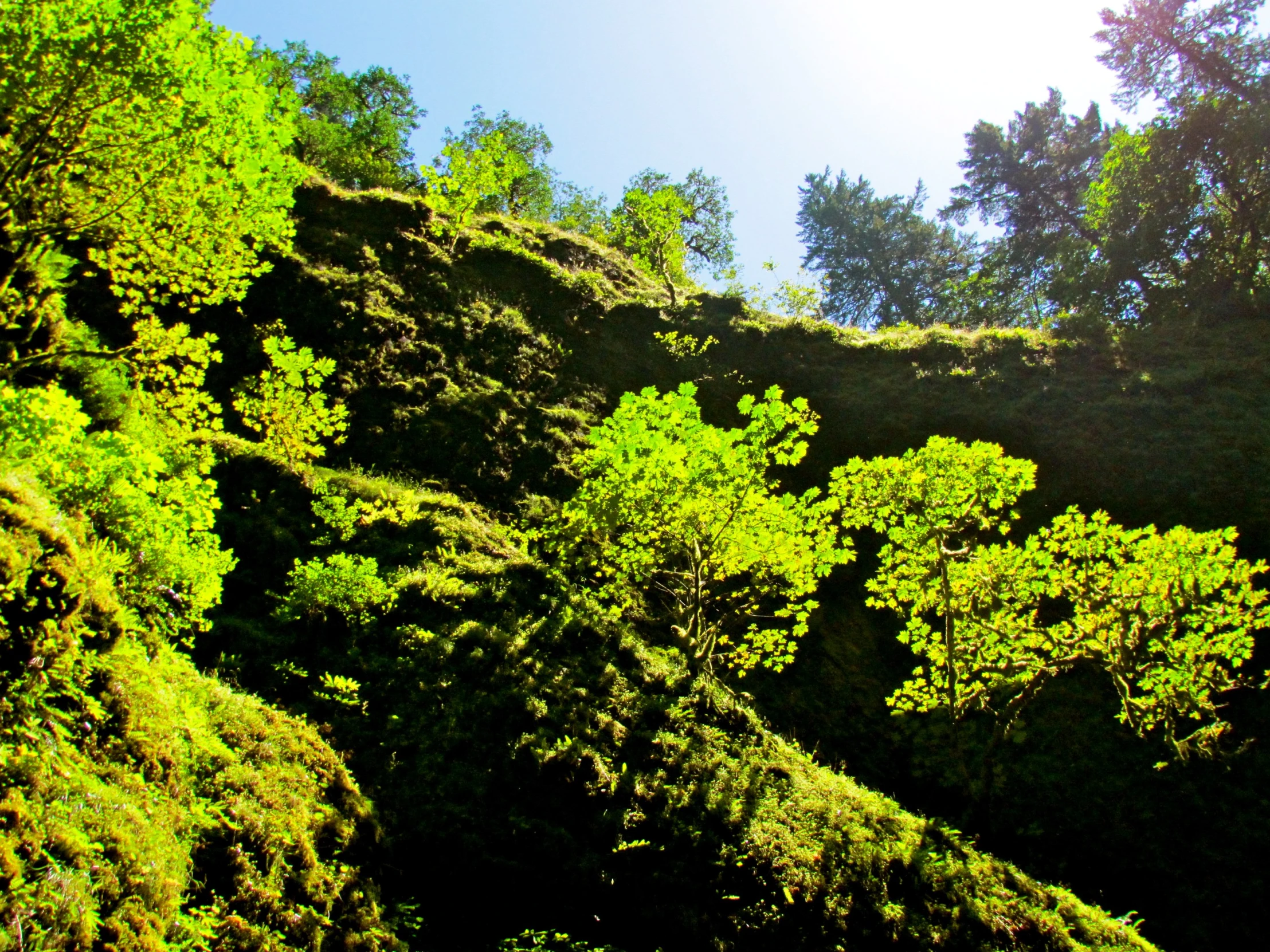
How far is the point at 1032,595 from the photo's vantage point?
12336 millimetres

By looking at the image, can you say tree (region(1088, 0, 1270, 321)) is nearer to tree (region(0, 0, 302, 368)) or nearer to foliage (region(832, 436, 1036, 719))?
foliage (region(832, 436, 1036, 719))

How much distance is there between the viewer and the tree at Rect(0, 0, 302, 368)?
9227mm

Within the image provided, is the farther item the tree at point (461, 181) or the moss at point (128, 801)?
the tree at point (461, 181)

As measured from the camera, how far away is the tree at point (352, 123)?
3606 centimetres

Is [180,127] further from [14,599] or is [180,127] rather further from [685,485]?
[685,485]

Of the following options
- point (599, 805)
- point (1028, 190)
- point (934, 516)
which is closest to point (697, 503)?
point (934, 516)

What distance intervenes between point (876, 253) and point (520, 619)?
4339 centimetres

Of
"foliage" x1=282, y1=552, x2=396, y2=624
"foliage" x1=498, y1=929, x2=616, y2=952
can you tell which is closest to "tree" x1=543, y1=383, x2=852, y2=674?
"foliage" x1=282, y1=552, x2=396, y2=624

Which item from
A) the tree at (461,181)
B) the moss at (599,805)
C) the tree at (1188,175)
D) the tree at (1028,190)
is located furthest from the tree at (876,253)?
the moss at (599,805)

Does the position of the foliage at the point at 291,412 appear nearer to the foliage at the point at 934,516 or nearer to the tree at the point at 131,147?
the tree at the point at 131,147

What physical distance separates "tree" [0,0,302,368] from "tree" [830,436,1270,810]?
42.3ft

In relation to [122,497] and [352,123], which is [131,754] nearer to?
[122,497]

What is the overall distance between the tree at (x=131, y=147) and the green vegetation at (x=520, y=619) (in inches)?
2.9

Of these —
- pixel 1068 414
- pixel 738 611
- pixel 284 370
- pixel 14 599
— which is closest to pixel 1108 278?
pixel 1068 414
